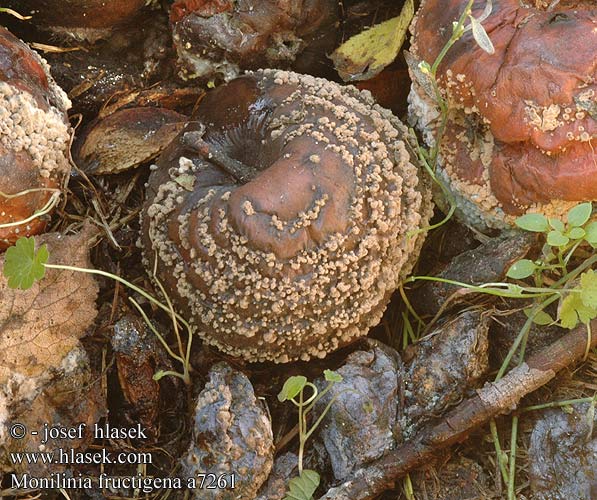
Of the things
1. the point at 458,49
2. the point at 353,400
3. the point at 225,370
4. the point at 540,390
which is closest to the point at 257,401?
the point at 225,370

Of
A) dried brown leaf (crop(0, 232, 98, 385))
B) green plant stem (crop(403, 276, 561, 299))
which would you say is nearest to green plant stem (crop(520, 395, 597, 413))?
green plant stem (crop(403, 276, 561, 299))

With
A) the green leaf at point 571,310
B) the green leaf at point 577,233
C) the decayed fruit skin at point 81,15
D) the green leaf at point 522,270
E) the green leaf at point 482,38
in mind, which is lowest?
the green leaf at point 571,310

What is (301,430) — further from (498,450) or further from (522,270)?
(522,270)

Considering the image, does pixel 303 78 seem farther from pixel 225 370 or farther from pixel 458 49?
pixel 225 370

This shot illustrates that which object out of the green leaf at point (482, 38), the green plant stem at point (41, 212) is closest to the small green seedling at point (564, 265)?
the green leaf at point (482, 38)

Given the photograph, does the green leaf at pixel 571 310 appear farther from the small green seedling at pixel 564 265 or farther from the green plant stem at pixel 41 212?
the green plant stem at pixel 41 212

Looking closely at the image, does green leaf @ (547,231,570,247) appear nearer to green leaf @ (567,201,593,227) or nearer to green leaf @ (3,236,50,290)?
green leaf @ (567,201,593,227)
